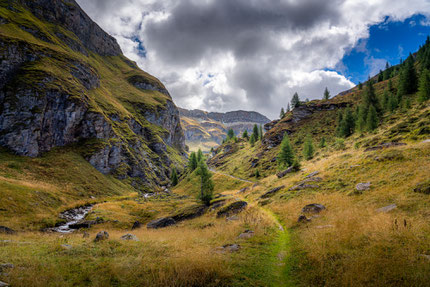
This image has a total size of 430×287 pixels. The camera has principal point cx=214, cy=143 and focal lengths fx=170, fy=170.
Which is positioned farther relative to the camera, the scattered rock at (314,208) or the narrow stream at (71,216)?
the narrow stream at (71,216)

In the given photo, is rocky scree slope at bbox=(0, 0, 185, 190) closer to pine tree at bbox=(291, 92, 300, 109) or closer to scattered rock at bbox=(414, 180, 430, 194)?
scattered rock at bbox=(414, 180, 430, 194)

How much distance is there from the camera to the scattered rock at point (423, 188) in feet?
41.6

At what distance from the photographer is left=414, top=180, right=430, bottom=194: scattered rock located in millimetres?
12691

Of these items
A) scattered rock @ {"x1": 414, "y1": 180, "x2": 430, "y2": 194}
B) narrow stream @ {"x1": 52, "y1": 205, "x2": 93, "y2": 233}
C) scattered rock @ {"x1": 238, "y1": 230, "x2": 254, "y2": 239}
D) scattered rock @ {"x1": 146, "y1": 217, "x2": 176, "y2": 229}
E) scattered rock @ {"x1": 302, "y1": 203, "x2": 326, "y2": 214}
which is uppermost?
scattered rock @ {"x1": 414, "y1": 180, "x2": 430, "y2": 194}

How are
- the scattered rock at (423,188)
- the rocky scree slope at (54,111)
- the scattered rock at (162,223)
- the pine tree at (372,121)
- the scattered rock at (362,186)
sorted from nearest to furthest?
the scattered rock at (423,188), the scattered rock at (362,186), the scattered rock at (162,223), the pine tree at (372,121), the rocky scree slope at (54,111)

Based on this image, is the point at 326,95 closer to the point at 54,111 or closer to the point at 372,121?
the point at 372,121

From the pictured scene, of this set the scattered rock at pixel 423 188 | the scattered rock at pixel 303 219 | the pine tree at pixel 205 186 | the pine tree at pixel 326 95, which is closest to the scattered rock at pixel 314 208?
the scattered rock at pixel 303 219

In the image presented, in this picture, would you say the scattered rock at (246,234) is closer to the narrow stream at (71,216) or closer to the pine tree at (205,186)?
the pine tree at (205,186)

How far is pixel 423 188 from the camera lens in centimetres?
1294

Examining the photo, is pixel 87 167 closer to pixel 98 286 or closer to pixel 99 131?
pixel 99 131

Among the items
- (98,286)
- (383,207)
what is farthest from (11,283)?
(383,207)

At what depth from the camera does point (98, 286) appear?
21.7 feet

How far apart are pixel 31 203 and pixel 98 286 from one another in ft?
117

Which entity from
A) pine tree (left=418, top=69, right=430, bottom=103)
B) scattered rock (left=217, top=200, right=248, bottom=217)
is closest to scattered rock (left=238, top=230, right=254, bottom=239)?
scattered rock (left=217, top=200, right=248, bottom=217)
